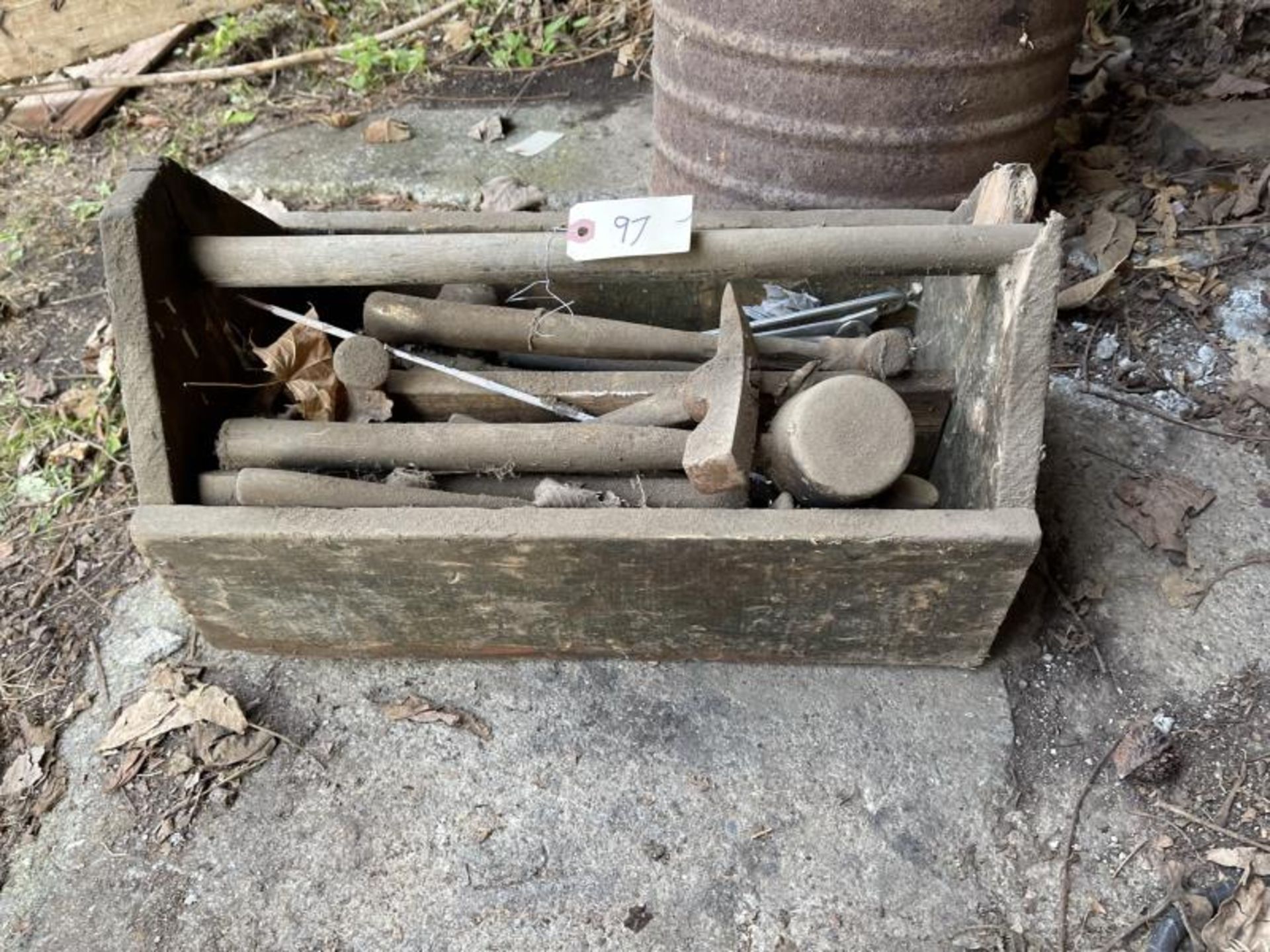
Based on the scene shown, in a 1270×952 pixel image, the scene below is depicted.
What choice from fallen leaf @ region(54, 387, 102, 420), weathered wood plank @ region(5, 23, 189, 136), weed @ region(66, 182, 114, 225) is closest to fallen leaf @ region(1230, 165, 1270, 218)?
fallen leaf @ region(54, 387, 102, 420)

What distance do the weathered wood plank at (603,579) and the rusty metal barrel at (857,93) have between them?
1111 millimetres

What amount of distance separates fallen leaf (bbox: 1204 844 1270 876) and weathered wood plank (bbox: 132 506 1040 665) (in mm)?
465

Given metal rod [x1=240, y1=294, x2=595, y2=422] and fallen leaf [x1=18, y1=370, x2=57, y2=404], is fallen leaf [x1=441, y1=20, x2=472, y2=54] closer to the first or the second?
fallen leaf [x1=18, y1=370, x2=57, y2=404]

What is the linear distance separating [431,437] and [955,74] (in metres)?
1.40

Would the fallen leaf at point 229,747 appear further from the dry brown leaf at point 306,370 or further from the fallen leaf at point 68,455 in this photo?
the fallen leaf at point 68,455

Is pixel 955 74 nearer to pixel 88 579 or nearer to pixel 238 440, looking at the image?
pixel 238 440

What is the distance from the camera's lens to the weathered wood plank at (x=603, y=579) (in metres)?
1.47

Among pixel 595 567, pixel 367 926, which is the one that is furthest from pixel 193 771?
pixel 595 567

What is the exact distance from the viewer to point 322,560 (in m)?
1.54

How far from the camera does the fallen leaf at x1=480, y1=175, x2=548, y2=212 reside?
3.00 metres

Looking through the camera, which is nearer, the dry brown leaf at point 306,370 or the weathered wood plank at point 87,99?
the dry brown leaf at point 306,370

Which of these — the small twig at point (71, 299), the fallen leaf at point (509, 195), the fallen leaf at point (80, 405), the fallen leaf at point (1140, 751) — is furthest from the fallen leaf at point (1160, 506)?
the small twig at point (71, 299)

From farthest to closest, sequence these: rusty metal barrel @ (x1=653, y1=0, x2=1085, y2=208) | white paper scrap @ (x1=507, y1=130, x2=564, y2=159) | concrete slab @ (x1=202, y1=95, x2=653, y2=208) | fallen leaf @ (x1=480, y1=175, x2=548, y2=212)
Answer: white paper scrap @ (x1=507, y1=130, x2=564, y2=159) < concrete slab @ (x1=202, y1=95, x2=653, y2=208) < fallen leaf @ (x1=480, y1=175, x2=548, y2=212) < rusty metal barrel @ (x1=653, y1=0, x2=1085, y2=208)

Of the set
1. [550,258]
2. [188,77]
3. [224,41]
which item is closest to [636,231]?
[550,258]
